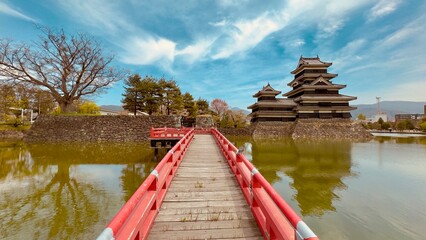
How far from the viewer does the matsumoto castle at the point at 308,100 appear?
32.7 meters

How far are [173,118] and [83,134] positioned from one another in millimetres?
10433

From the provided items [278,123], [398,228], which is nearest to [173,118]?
[278,123]

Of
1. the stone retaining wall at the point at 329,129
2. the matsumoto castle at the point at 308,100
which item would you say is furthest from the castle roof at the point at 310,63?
the stone retaining wall at the point at 329,129

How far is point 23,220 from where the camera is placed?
17.4 ft

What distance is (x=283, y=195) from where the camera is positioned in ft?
23.5

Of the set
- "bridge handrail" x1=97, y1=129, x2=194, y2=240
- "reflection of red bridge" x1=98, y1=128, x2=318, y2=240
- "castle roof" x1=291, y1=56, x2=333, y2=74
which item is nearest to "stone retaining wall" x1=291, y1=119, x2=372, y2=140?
"castle roof" x1=291, y1=56, x2=333, y2=74

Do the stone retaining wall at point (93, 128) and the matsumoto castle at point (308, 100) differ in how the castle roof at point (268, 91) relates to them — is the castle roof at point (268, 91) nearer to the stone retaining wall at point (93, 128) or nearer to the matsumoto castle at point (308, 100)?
the matsumoto castle at point (308, 100)

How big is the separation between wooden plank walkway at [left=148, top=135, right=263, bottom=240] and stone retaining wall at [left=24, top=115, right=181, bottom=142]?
20857 millimetres

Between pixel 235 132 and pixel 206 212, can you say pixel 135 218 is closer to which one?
pixel 206 212

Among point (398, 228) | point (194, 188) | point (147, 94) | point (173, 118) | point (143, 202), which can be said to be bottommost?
point (398, 228)

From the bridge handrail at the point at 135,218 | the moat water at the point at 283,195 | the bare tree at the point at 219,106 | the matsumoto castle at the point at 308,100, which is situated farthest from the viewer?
the bare tree at the point at 219,106

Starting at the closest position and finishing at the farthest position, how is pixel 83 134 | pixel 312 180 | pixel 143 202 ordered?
pixel 143 202 < pixel 312 180 < pixel 83 134

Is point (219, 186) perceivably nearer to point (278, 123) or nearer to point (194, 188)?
point (194, 188)

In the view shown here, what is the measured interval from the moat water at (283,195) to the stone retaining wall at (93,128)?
1197 centimetres
